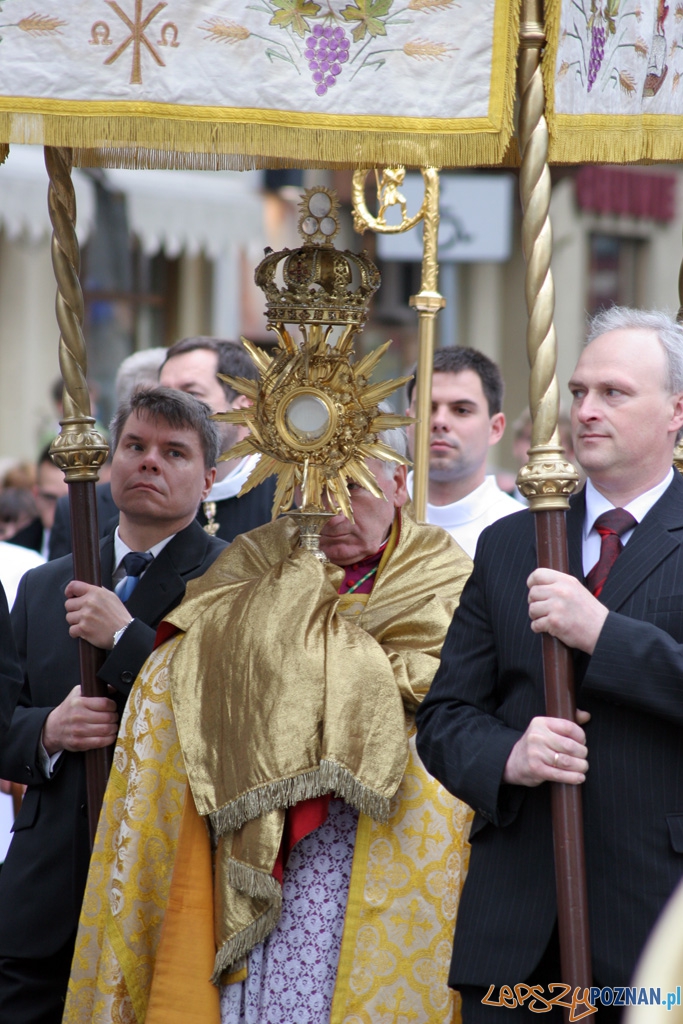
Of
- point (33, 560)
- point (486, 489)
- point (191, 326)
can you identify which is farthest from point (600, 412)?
point (191, 326)

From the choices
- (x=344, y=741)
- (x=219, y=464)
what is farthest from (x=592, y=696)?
(x=219, y=464)

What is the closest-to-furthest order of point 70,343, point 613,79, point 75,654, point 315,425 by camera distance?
point 613,79 < point 315,425 < point 70,343 < point 75,654

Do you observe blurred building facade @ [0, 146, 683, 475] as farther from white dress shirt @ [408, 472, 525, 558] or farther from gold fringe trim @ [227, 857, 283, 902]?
gold fringe trim @ [227, 857, 283, 902]

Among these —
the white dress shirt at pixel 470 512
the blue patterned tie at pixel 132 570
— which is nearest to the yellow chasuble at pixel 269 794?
the blue patterned tie at pixel 132 570

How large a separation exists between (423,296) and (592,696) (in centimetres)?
208

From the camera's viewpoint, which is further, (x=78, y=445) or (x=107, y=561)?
(x=107, y=561)

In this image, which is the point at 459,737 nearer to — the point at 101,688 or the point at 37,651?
the point at 101,688

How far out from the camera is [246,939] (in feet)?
11.2

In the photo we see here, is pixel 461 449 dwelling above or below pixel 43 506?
above

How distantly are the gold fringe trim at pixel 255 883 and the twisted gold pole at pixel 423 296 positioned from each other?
1.46 meters

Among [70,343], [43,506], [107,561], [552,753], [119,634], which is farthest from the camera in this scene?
[43,506]

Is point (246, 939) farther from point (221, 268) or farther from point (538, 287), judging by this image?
point (221, 268)

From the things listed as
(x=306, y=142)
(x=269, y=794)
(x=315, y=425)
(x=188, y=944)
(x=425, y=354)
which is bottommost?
(x=188, y=944)

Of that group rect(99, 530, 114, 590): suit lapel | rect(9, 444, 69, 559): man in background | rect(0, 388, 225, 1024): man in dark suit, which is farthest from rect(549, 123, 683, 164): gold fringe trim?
rect(9, 444, 69, 559): man in background
